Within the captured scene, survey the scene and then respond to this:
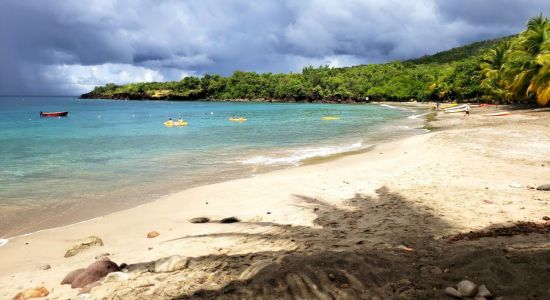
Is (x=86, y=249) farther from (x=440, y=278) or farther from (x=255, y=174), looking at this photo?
(x=255, y=174)

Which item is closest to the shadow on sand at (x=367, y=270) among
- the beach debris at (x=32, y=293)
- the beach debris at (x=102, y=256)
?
the beach debris at (x=102, y=256)

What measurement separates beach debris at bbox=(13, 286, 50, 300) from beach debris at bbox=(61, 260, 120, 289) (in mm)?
348

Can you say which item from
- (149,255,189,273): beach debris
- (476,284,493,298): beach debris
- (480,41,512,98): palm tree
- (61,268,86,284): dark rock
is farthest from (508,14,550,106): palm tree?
(61,268,86,284): dark rock

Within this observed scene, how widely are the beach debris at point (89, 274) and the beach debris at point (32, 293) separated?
1.14 feet

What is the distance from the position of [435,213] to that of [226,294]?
17.9 feet

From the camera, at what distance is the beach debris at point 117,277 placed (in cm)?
570

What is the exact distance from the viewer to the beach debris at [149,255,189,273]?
5949mm

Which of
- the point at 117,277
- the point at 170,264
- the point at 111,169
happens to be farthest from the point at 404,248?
the point at 111,169

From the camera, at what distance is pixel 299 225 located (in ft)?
27.6

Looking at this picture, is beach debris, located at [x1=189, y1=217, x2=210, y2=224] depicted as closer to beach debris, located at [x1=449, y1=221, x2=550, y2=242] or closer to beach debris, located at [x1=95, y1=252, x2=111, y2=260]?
beach debris, located at [x1=95, y1=252, x2=111, y2=260]

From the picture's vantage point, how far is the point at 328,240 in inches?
268

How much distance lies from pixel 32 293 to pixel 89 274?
80 cm

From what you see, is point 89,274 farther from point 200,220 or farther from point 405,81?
point 405,81

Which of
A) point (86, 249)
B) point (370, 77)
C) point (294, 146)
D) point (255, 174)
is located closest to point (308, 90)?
point (370, 77)
